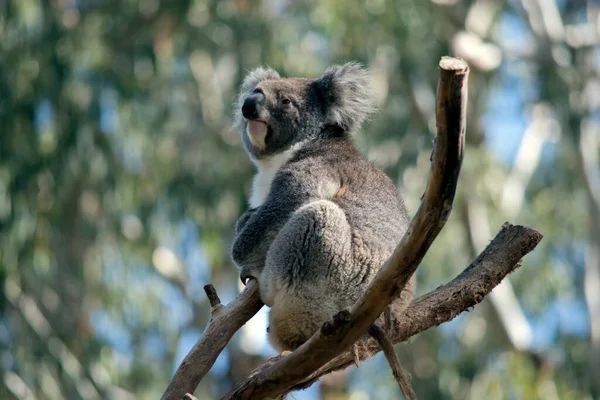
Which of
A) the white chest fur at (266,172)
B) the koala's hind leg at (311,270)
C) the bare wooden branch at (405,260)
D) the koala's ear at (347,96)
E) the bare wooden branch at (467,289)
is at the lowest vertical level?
the bare wooden branch at (405,260)

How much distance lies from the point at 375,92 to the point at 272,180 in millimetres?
838

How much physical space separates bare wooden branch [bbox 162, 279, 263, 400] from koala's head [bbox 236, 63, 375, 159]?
2.88ft

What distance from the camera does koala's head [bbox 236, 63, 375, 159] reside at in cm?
396

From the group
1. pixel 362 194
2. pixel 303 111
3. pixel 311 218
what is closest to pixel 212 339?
pixel 311 218

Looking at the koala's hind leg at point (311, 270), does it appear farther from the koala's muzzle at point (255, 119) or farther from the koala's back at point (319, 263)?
the koala's muzzle at point (255, 119)

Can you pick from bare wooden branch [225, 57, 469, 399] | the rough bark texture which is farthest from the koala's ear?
bare wooden branch [225, 57, 469, 399]

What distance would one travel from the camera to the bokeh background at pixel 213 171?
26.0 ft

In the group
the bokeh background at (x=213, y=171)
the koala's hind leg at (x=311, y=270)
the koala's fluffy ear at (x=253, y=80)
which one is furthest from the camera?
the bokeh background at (x=213, y=171)

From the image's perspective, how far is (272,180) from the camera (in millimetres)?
3627

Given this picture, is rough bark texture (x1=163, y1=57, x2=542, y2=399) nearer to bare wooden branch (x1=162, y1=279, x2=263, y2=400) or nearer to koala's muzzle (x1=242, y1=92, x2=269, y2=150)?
bare wooden branch (x1=162, y1=279, x2=263, y2=400)

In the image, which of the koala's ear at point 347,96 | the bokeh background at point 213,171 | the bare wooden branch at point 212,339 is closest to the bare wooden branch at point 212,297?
the bare wooden branch at point 212,339

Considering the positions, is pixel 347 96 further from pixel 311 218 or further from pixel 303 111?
pixel 311 218

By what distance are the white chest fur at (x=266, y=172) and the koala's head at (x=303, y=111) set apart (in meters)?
0.04

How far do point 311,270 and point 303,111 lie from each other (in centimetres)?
99
